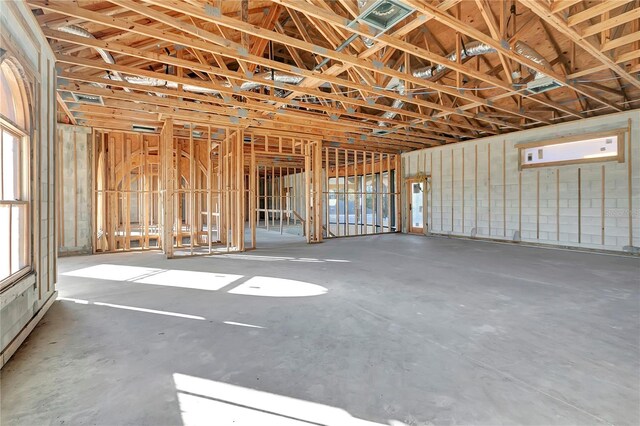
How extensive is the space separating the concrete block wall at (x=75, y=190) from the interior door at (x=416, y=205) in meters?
10.5

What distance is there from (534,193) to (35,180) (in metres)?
10.6

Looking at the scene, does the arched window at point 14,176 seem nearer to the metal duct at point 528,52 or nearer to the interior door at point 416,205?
the metal duct at point 528,52

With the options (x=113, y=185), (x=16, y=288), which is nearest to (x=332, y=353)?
(x=16, y=288)

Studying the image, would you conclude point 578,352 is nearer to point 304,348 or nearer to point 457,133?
point 304,348

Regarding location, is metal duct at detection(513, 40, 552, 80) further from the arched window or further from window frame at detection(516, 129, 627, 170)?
the arched window

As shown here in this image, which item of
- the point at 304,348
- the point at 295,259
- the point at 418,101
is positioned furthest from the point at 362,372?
the point at 418,101

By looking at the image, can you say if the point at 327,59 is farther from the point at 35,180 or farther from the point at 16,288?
the point at 16,288

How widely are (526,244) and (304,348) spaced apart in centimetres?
898

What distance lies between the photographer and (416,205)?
12477mm

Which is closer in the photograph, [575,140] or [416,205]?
[575,140]

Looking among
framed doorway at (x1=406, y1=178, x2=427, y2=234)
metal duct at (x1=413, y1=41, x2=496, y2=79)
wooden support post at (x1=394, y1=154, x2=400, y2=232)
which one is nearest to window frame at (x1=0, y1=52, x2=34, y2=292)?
metal duct at (x1=413, y1=41, x2=496, y2=79)

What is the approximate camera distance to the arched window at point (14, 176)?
2689mm

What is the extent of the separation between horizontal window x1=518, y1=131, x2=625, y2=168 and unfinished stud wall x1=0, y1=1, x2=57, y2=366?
34.6 feet

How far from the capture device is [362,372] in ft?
7.39
